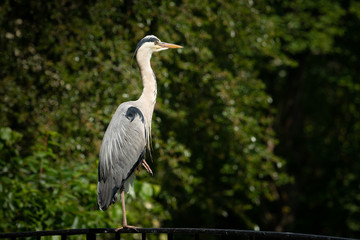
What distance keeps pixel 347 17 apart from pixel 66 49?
731 cm

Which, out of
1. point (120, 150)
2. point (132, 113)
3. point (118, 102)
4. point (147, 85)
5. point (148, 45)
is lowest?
point (120, 150)

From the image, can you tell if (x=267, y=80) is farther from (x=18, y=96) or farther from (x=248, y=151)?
(x=18, y=96)

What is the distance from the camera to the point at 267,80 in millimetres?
11516

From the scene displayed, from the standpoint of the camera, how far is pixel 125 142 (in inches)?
136

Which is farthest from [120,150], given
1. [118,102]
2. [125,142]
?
[118,102]

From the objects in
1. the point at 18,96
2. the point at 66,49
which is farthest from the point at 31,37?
the point at 18,96

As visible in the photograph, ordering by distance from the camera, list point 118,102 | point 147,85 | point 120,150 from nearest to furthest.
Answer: point 120,150
point 147,85
point 118,102

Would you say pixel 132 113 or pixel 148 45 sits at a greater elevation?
pixel 148 45

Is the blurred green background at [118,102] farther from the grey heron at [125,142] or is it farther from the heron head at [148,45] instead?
the heron head at [148,45]

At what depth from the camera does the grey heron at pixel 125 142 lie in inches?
130

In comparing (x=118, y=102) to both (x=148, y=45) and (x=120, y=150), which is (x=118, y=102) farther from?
(x=120, y=150)

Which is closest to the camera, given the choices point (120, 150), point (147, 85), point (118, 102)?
point (120, 150)

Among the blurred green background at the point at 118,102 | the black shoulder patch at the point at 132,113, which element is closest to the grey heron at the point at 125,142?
the black shoulder patch at the point at 132,113

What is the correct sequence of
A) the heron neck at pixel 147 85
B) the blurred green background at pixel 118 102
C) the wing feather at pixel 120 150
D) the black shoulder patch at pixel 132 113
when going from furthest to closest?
1. the blurred green background at pixel 118 102
2. the heron neck at pixel 147 85
3. the black shoulder patch at pixel 132 113
4. the wing feather at pixel 120 150
